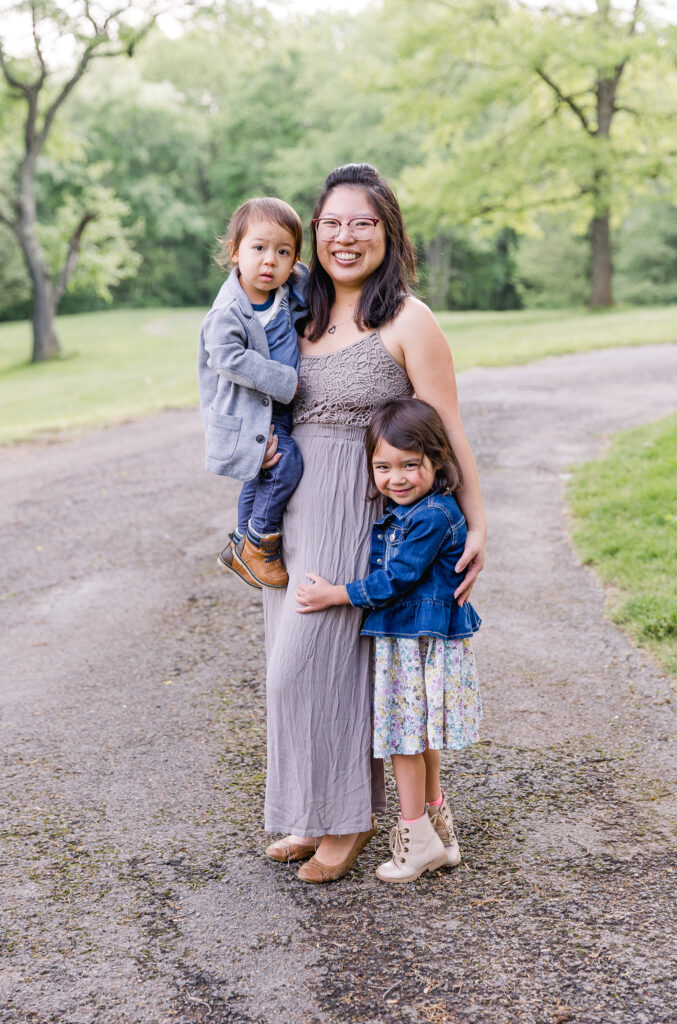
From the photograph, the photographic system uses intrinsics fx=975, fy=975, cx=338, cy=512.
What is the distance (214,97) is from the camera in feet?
200

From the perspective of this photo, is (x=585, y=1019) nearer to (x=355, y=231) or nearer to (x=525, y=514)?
(x=355, y=231)

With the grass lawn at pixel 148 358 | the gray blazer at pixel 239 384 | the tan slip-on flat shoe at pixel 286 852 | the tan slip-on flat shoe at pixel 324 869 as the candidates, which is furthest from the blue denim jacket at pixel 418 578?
the grass lawn at pixel 148 358

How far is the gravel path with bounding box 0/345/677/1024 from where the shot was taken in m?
2.55

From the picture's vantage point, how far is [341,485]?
304 cm

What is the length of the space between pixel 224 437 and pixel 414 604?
2.50ft

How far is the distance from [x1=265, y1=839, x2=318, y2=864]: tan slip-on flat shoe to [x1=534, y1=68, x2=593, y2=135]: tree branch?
81.7 ft

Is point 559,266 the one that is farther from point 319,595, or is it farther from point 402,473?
point 319,595

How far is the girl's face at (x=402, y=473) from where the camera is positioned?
9.41 ft

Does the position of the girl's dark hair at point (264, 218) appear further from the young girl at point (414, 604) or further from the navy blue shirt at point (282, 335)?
the young girl at point (414, 604)

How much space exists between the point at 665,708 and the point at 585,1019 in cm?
201

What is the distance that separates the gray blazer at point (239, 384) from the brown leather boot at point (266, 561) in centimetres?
24

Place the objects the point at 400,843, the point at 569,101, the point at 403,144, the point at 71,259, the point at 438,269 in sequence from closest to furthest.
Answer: the point at 400,843 → the point at 569,101 → the point at 71,259 → the point at 403,144 → the point at 438,269

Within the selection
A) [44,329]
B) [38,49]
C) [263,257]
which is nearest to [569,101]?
[38,49]

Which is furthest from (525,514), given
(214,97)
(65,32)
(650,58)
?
(214,97)
